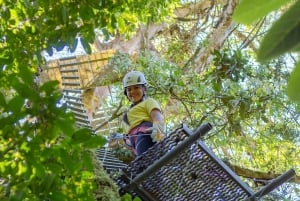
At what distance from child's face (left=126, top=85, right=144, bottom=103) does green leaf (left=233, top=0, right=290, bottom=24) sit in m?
3.28

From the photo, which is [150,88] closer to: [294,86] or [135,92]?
[135,92]

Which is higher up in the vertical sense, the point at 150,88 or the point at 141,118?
the point at 150,88

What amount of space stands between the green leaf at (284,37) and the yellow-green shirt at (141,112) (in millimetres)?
2981

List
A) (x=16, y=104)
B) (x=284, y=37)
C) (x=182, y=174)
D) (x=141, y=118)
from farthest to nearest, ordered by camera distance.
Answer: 1. (x=141, y=118)
2. (x=182, y=174)
3. (x=16, y=104)
4. (x=284, y=37)

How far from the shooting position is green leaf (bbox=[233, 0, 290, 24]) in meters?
0.26

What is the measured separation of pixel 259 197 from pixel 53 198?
64.7 inches

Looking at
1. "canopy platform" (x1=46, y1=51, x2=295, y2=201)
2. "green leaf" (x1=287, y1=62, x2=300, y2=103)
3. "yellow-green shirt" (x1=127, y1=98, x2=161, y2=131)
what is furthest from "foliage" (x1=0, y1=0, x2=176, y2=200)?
"yellow-green shirt" (x1=127, y1=98, x2=161, y2=131)

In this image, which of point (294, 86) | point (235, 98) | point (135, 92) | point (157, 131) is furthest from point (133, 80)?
point (294, 86)

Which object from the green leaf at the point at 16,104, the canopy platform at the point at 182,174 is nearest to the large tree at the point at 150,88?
the green leaf at the point at 16,104

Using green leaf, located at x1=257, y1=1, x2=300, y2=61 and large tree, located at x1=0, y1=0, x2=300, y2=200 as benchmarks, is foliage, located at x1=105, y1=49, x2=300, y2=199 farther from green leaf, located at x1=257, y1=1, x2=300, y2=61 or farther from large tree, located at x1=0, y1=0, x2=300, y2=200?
green leaf, located at x1=257, y1=1, x2=300, y2=61

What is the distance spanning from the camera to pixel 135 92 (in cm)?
359

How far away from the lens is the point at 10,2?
2555 millimetres

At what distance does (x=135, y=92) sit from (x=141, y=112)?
0.28 metres

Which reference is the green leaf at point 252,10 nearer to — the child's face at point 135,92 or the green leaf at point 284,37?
the green leaf at point 284,37
